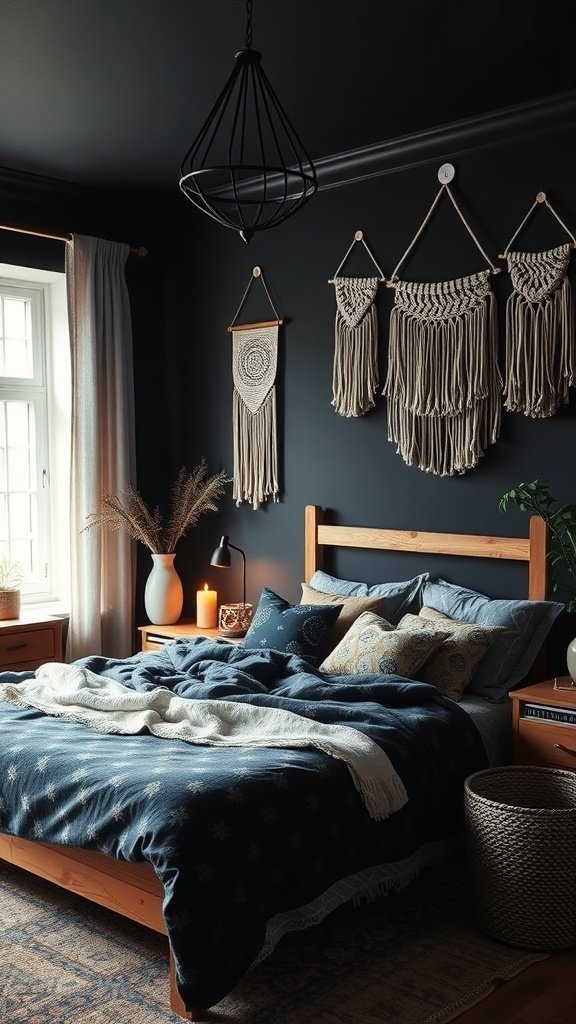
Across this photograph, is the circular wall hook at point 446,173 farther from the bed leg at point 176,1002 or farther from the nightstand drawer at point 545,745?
the bed leg at point 176,1002

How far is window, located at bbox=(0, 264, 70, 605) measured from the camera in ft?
17.1

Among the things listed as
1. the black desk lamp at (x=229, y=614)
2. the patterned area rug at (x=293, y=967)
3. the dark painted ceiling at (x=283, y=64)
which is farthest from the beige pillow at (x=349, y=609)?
the dark painted ceiling at (x=283, y=64)

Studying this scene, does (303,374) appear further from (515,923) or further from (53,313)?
(515,923)

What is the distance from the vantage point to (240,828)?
262 cm

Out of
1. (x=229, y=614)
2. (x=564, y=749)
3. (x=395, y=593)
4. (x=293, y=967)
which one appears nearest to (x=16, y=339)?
(x=229, y=614)

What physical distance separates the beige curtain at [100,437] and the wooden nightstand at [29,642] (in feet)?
0.71

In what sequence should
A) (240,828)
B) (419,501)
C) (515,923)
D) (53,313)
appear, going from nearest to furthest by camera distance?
(240,828) < (515,923) < (419,501) < (53,313)

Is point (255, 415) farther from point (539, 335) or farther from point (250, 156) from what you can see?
point (539, 335)

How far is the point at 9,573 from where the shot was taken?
4.92 metres

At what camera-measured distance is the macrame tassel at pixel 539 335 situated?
152 inches

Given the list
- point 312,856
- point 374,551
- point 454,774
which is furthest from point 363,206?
point 312,856

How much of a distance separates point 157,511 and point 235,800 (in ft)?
9.15

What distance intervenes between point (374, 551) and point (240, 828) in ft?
7.12

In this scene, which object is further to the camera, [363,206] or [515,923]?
[363,206]
